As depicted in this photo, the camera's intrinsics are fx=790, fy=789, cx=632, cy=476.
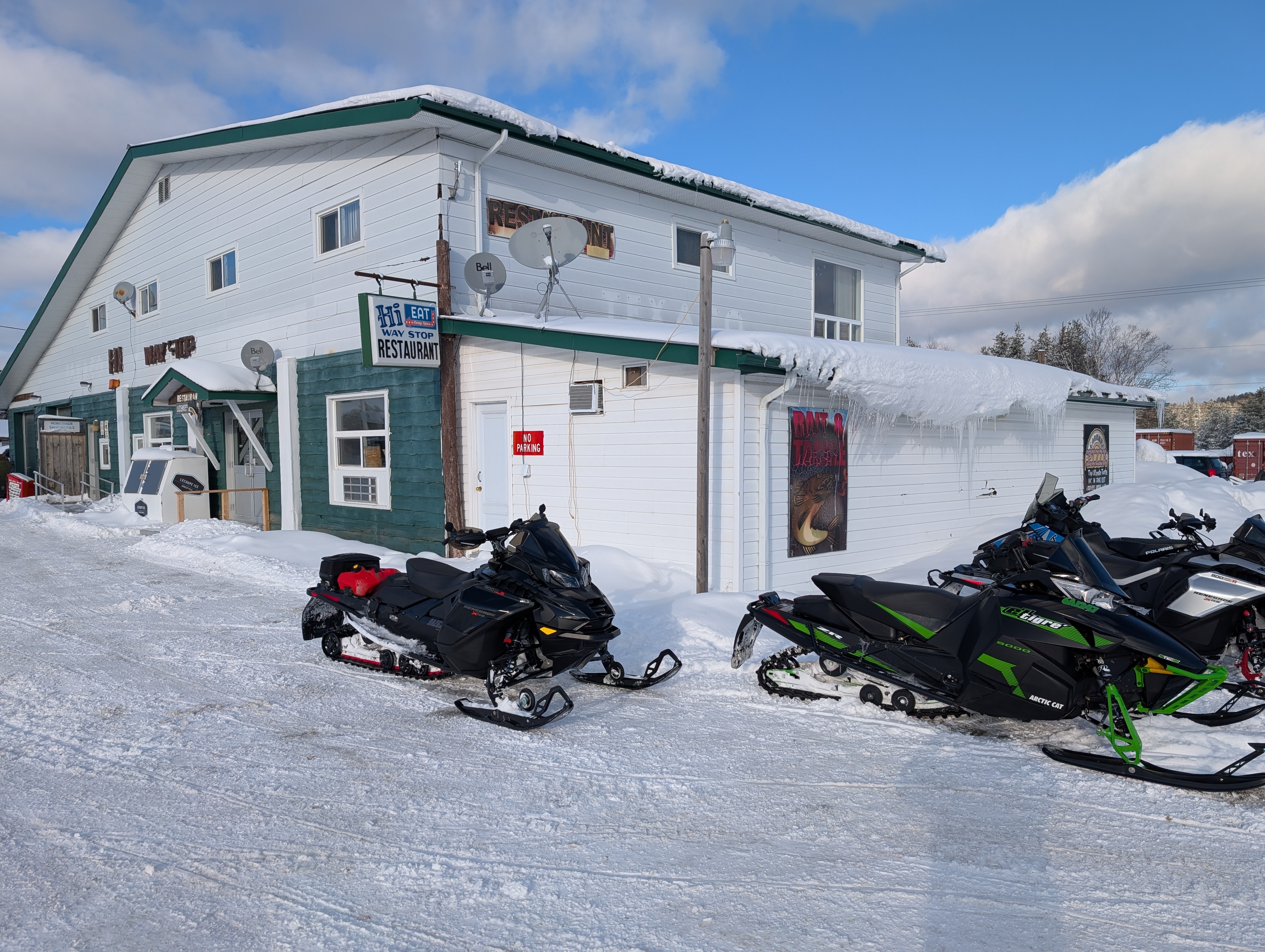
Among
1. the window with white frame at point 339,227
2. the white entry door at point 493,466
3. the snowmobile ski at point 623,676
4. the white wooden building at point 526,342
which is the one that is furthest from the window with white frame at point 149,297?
the snowmobile ski at point 623,676

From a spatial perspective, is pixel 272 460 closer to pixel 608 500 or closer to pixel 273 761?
pixel 608 500

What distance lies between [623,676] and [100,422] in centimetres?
1841

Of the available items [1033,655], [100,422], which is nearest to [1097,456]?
[1033,655]

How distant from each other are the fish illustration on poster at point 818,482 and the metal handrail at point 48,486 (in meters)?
18.1

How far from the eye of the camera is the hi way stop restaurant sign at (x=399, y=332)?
8.48 m

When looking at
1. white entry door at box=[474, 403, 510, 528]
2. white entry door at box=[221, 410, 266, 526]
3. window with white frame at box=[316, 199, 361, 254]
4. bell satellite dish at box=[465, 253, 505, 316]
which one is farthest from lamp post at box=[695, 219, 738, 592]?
white entry door at box=[221, 410, 266, 526]

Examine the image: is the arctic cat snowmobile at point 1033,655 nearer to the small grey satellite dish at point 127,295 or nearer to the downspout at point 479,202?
the downspout at point 479,202

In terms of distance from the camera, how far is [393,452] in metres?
10.3

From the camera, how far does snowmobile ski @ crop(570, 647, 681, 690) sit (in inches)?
188

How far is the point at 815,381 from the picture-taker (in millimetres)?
7352

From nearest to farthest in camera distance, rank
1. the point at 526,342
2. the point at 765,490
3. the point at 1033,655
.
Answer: the point at 1033,655 < the point at 765,490 < the point at 526,342

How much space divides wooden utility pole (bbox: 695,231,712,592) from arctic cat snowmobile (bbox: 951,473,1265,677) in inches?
73.5

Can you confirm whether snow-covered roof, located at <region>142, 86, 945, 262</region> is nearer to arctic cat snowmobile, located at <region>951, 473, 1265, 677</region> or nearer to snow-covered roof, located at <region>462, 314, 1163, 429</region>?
snow-covered roof, located at <region>462, 314, 1163, 429</region>

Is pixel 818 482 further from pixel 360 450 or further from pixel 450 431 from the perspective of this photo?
pixel 360 450
